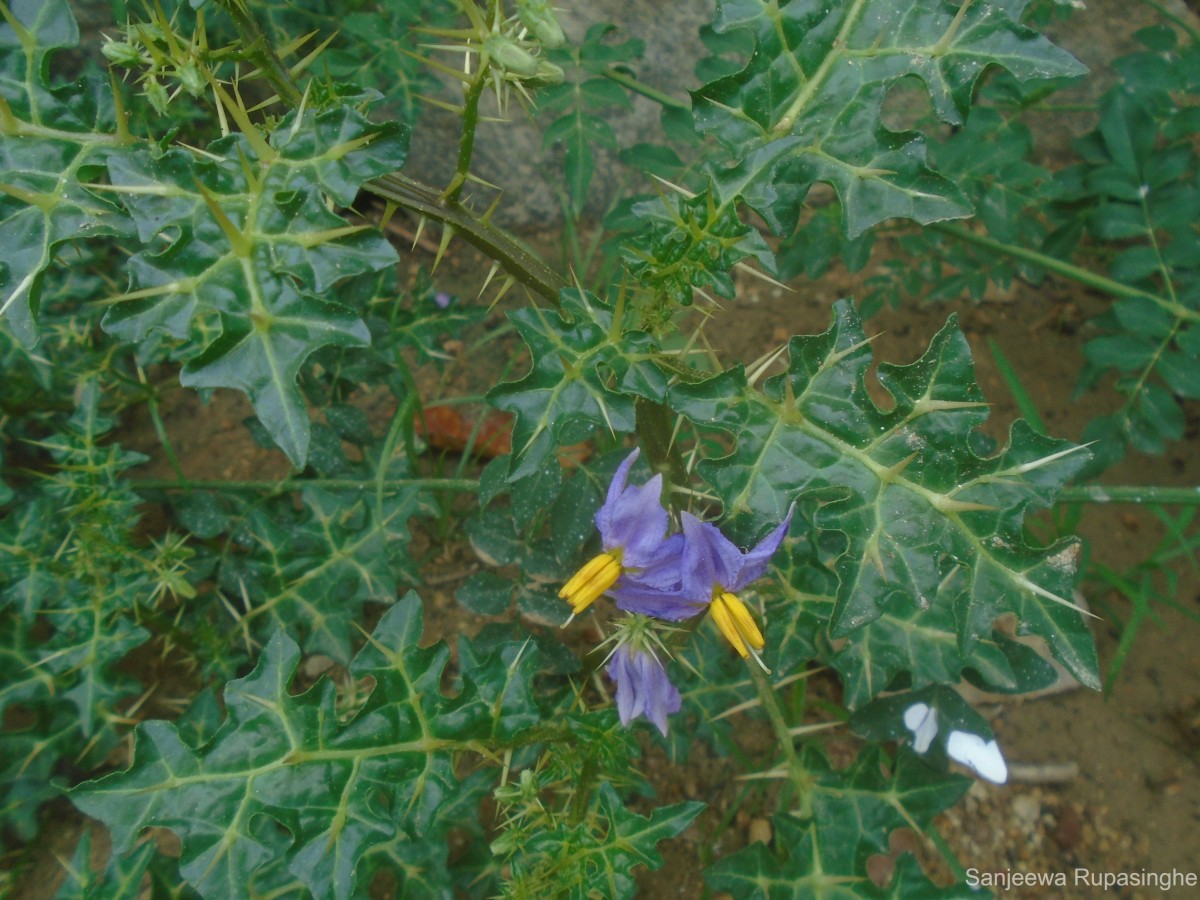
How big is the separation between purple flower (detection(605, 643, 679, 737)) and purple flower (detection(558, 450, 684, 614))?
0.56 ft

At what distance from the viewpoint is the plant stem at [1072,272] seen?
2188 mm

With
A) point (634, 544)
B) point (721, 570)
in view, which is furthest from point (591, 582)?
point (721, 570)

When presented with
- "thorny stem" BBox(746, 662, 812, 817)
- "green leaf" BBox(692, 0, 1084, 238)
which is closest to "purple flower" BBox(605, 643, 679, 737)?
"thorny stem" BBox(746, 662, 812, 817)

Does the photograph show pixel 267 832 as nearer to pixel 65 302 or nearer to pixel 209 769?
pixel 209 769

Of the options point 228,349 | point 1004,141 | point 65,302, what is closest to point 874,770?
point 228,349

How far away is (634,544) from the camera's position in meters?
1.35

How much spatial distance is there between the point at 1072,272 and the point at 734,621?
1514 millimetres

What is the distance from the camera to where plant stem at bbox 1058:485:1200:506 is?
1.81m

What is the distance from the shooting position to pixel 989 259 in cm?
268

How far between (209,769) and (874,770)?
124 centimetres

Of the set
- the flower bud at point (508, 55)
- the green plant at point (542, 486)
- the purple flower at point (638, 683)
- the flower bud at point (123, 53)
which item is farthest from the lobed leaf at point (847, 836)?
the flower bud at point (123, 53)

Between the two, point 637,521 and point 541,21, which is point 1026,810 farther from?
point 541,21

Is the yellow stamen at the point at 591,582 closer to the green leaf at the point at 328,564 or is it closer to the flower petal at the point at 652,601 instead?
the flower petal at the point at 652,601

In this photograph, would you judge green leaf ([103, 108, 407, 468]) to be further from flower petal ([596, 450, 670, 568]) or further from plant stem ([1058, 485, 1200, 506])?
plant stem ([1058, 485, 1200, 506])
